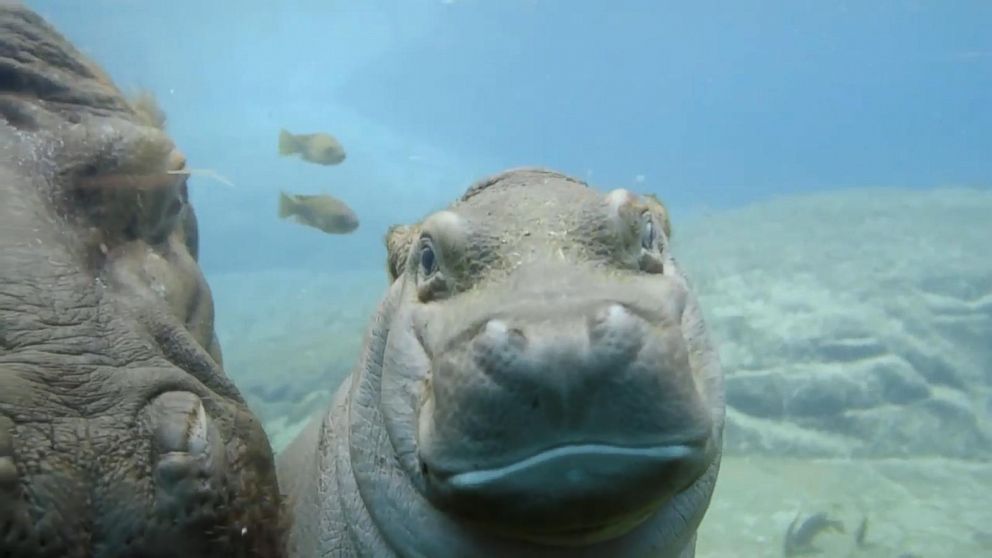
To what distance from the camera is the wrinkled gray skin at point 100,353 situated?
1833 millimetres

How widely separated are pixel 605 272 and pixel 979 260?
753 inches

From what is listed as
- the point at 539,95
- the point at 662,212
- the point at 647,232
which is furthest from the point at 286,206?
the point at 539,95

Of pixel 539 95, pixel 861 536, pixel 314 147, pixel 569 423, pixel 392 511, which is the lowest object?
pixel 539 95

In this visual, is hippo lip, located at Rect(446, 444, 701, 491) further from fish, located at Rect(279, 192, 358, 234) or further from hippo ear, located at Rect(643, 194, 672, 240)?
fish, located at Rect(279, 192, 358, 234)

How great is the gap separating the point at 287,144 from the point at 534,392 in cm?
1354

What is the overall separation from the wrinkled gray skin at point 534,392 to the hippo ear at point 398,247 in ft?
0.34

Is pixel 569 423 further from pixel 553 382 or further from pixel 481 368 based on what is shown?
pixel 481 368

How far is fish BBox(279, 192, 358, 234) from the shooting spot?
12.2 metres

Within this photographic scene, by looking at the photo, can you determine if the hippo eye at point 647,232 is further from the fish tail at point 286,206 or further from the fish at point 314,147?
the fish at point 314,147

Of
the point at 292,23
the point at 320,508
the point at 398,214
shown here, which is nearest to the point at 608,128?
the point at 292,23

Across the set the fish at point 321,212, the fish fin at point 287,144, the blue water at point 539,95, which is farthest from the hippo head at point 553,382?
the blue water at point 539,95

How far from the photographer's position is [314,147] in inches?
560

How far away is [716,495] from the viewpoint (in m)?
11.1

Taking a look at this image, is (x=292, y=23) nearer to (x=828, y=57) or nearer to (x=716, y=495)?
(x=716, y=495)
